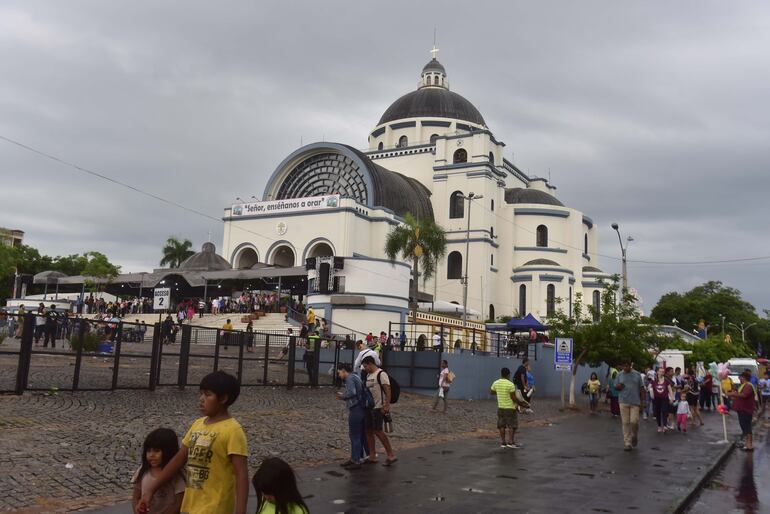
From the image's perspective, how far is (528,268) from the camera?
195ft

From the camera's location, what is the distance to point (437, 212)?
Result: 60062mm

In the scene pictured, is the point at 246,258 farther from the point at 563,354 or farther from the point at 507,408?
the point at 507,408

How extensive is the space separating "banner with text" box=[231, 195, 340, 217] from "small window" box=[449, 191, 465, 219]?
13.1 meters

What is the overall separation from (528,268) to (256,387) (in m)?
44.2

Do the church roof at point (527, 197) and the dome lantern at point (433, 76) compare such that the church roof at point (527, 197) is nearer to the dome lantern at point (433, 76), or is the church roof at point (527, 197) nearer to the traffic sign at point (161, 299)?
the dome lantern at point (433, 76)

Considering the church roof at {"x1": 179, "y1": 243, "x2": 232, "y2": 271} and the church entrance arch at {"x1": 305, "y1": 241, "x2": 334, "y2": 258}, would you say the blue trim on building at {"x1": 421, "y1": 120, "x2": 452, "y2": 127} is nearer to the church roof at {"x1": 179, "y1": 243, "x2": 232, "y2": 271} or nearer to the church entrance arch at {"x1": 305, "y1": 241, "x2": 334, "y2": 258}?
the church entrance arch at {"x1": 305, "y1": 241, "x2": 334, "y2": 258}

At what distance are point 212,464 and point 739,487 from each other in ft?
26.8

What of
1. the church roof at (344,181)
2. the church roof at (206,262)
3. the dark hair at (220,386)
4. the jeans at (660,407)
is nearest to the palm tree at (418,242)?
the church roof at (344,181)

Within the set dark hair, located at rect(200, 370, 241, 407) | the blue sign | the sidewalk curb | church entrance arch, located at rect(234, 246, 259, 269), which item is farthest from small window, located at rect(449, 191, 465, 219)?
dark hair, located at rect(200, 370, 241, 407)

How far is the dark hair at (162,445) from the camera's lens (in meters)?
4.32

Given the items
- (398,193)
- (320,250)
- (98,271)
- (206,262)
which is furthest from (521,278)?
(98,271)

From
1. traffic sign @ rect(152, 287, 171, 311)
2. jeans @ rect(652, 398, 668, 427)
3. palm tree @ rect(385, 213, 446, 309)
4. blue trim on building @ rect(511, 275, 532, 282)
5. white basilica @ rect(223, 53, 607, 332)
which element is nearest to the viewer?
jeans @ rect(652, 398, 668, 427)

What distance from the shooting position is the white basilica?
52.0 m

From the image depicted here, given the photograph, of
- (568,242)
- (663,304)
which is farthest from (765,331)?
(568,242)
